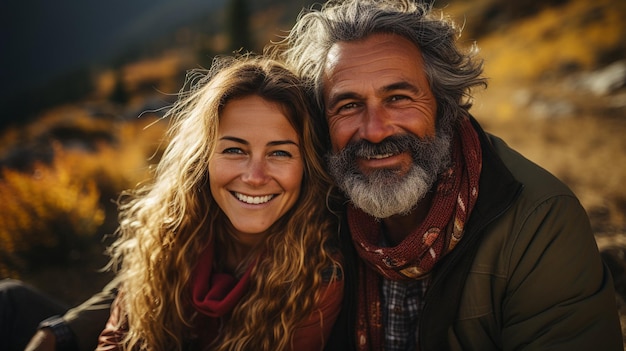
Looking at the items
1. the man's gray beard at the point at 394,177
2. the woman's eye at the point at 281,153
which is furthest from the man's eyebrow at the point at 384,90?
the woman's eye at the point at 281,153

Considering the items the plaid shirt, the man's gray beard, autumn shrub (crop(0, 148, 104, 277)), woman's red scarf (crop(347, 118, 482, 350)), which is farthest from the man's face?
autumn shrub (crop(0, 148, 104, 277))

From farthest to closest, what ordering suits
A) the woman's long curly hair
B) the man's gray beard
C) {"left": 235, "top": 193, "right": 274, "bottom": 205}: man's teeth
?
the woman's long curly hair < {"left": 235, "top": 193, "right": 274, "bottom": 205}: man's teeth < the man's gray beard

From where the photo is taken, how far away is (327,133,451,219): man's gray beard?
7.59 feet

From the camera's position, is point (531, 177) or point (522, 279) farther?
point (531, 177)

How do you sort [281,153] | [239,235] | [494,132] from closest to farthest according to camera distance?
[281,153], [239,235], [494,132]

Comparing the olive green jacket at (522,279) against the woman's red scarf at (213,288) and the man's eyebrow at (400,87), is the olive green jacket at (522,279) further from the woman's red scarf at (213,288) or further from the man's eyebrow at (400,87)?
the woman's red scarf at (213,288)

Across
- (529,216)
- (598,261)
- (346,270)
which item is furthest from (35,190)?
(598,261)

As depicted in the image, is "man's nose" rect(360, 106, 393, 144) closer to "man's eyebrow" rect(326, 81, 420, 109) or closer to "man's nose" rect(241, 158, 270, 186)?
"man's eyebrow" rect(326, 81, 420, 109)

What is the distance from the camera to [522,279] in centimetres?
206

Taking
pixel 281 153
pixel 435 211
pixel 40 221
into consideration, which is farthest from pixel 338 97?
pixel 40 221

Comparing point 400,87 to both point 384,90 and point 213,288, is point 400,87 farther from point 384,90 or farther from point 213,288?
point 213,288

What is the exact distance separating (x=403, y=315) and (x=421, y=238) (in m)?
0.58

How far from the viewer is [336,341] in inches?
99.9

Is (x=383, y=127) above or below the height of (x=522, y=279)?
above
